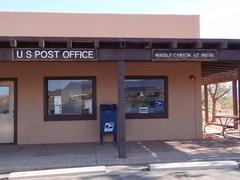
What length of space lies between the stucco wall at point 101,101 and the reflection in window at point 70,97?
296 mm

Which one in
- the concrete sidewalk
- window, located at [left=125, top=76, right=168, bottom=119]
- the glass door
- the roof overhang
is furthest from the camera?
window, located at [left=125, top=76, right=168, bottom=119]

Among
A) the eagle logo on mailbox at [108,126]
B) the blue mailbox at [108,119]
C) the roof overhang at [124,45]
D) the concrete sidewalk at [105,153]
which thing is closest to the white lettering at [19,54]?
Answer: the roof overhang at [124,45]

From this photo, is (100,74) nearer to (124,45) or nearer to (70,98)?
(70,98)

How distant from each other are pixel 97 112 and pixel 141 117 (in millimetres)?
1493

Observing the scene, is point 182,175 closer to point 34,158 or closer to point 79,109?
point 34,158

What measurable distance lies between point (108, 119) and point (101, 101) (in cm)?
77

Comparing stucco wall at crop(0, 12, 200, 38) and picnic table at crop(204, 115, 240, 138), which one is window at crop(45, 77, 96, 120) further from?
picnic table at crop(204, 115, 240, 138)

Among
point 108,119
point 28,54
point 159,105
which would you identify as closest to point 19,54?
Answer: point 28,54

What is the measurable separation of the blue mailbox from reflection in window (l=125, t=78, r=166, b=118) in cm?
83

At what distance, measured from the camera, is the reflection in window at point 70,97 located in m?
13.8

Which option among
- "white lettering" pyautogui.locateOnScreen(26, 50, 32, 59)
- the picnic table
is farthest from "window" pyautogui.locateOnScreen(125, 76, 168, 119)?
"white lettering" pyautogui.locateOnScreen(26, 50, 32, 59)

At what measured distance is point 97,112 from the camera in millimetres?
13828

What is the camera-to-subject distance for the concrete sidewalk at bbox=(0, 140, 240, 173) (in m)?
9.68

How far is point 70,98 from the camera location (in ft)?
46.0
